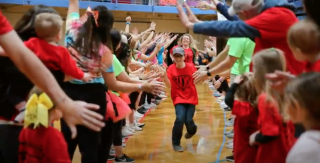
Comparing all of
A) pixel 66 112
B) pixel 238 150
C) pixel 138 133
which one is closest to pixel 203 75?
pixel 238 150

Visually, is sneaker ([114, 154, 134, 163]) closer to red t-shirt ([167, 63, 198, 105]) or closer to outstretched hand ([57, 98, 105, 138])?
red t-shirt ([167, 63, 198, 105])

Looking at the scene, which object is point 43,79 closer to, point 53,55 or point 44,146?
point 44,146

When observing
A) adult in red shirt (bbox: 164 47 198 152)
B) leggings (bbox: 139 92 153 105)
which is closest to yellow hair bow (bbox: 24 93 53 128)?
adult in red shirt (bbox: 164 47 198 152)

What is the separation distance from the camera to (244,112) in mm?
2807

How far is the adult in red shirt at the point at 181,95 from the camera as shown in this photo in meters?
5.05

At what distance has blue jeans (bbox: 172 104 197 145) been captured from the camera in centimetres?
505

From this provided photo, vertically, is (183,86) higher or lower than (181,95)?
higher

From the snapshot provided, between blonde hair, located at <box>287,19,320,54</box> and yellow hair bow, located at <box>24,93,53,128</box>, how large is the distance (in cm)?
140

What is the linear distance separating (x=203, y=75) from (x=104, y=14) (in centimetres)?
125

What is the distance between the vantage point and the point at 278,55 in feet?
7.84

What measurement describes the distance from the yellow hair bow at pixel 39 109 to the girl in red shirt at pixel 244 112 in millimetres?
1320

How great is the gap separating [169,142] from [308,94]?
375cm

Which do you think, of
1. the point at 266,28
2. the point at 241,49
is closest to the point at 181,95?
the point at 241,49

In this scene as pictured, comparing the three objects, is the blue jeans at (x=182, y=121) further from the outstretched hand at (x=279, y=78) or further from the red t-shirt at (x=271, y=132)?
the outstretched hand at (x=279, y=78)
